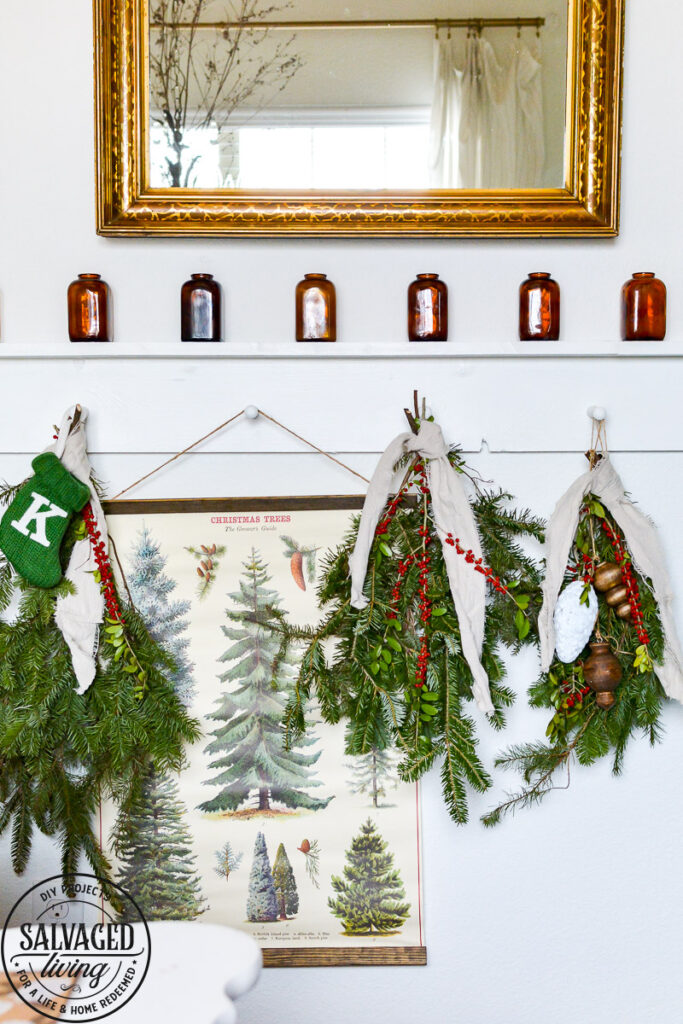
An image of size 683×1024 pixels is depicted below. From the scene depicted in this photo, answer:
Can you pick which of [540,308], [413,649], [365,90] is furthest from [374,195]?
[413,649]

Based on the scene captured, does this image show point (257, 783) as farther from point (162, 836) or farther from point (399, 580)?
point (399, 580)

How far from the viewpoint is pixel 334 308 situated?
4.31ft

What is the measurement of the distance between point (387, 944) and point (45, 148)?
1329 millimetres

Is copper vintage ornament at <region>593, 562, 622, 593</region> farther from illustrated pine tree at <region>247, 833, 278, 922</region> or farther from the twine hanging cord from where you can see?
illustrated pine tree at <region>247, 833, 278, 922</region>

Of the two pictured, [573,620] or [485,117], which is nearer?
[573,620]

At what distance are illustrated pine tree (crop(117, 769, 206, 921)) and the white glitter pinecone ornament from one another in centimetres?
62

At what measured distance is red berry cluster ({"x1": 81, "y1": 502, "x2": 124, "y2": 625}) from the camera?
4.04ft

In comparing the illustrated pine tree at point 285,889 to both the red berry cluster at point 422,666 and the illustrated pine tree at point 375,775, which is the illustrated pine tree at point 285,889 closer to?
the illustrated pine tree at point 375,775

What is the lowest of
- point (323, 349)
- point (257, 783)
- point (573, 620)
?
point (257, 783)

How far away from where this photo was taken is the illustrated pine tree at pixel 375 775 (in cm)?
130

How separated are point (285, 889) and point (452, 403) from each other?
2.55 ft

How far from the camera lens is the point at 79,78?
52.2 inches

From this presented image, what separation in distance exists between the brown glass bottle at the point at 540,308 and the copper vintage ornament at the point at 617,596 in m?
0.39

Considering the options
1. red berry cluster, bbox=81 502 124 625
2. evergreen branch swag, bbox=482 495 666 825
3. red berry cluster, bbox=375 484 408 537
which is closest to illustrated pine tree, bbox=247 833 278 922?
evergreen branch swag, bbox=482 495 666 825
